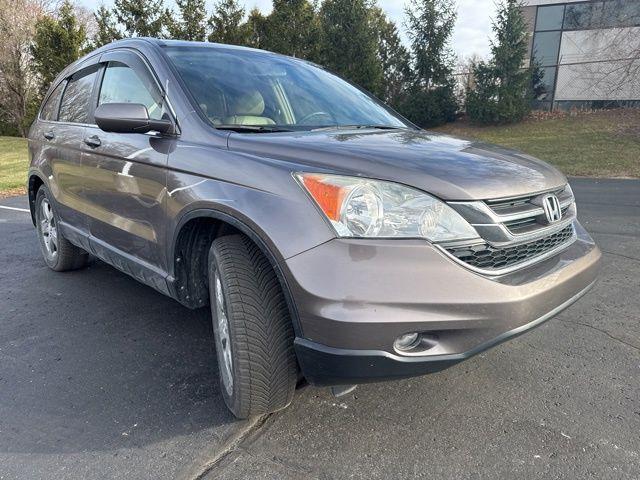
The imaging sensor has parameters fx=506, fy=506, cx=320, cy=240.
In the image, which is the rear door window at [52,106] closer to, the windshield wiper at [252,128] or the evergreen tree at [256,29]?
the windshield wiper at [252,128]

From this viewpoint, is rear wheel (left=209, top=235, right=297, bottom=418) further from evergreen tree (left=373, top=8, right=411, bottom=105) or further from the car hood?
evergreen tree (left=373, top=8, right=411, bottom=105)

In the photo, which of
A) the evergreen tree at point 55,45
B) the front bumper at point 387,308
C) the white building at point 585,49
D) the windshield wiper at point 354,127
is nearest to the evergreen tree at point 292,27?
the evergreen tree at point 55,45

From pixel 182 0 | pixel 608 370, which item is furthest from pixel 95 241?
pixel 182 0

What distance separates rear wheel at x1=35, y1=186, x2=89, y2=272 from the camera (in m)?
4.39

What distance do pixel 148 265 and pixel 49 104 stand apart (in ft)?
8.44

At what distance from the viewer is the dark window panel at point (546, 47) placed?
21812 mm

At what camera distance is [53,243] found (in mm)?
4617

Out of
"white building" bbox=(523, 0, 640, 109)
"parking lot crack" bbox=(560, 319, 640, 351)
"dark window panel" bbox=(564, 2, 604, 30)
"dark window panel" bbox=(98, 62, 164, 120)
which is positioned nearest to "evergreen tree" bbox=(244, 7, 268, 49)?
"white building" bbox=(523, 0, 640, 109)

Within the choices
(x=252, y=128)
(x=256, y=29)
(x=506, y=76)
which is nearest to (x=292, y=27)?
(x=256, y=29)

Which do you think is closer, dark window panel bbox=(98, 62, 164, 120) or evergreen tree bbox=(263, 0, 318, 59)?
dark window panel bbox=(98, 62, 164, 120)

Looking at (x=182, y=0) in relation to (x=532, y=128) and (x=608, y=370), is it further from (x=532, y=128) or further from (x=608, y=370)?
(x=608, y=370)

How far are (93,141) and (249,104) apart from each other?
3.87 ft

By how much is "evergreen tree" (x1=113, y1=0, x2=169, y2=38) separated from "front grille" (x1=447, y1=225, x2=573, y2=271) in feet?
75.7

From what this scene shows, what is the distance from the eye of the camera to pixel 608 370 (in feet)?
8.93
